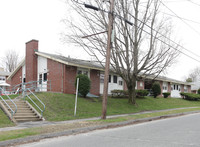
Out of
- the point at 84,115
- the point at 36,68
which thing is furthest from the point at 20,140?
the point at 36,68

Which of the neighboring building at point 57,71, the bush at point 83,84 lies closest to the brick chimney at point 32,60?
the neighboring building at point 57,71

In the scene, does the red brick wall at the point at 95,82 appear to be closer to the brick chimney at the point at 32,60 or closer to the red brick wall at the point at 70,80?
the red brick wall at the point at 70,80

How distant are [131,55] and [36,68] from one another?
448 inches

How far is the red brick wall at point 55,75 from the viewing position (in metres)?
20.4

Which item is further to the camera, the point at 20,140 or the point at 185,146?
the point at 20,140

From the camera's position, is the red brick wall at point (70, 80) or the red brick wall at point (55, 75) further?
the red brick wall at point (55, 75)

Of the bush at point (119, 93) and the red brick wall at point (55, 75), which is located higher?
the red brick wall at point (55, 75)

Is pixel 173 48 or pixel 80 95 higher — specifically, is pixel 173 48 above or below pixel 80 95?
above

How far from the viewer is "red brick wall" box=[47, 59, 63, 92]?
20.4 meters

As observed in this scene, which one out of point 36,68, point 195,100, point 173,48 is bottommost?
point 195,100

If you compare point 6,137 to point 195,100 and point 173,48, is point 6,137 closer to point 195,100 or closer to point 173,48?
point 173,48

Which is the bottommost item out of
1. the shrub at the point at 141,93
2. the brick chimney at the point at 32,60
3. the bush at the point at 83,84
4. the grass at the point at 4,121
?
A: the grass at the point at 4,121

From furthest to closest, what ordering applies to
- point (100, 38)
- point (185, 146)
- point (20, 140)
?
1. point (100, 38)
2. point (20, 140)
3. point (185, 146)

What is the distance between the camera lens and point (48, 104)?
599 inches
